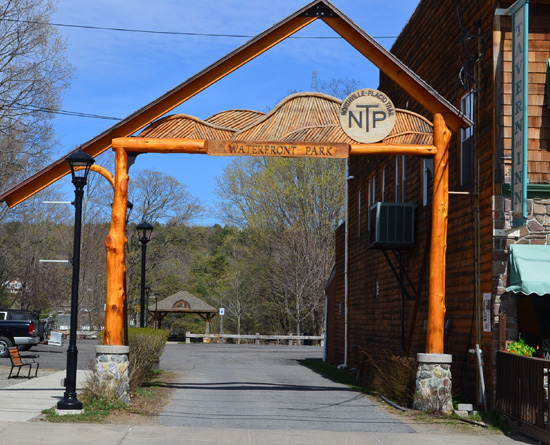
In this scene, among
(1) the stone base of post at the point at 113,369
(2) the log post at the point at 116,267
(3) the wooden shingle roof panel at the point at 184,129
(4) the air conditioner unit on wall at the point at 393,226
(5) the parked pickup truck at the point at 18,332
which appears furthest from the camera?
(5) the parked pickup truck at the point at 18,332

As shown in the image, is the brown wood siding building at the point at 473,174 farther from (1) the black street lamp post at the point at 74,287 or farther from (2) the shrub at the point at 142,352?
(1) the black street lamp post at the point at 74,287

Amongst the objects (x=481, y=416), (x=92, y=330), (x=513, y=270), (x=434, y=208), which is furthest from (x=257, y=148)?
(x=92, y=330)

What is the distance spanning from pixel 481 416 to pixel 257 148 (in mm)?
6075

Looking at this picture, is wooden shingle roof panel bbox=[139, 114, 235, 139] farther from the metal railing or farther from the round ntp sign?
the metal railing

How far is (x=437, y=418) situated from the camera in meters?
12.3

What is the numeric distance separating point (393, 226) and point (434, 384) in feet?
17.8

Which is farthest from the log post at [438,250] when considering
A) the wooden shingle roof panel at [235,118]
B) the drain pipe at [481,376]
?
the wooden shingle roof panel at [235,118]

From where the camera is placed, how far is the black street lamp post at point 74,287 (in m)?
11.6

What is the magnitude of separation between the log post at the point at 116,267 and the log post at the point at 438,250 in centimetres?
550

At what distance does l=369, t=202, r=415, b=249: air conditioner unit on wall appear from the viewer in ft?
56.4

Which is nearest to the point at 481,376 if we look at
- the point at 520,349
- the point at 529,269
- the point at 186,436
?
the point at 520,349

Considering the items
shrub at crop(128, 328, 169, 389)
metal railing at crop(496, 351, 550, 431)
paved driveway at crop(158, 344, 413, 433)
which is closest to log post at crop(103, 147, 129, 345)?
shrub at crop(128, 328, 169, 389)

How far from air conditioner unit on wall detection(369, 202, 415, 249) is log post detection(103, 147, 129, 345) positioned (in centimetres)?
648

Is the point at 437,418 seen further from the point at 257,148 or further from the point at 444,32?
the point at 444,32
